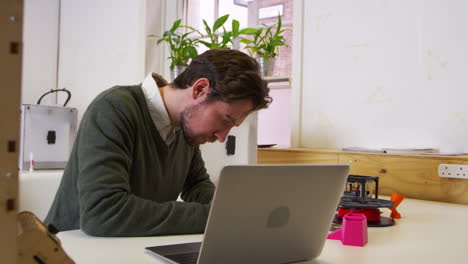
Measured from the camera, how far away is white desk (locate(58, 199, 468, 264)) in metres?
0.93

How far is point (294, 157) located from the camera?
2375mm

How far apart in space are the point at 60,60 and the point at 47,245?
3.69 meters

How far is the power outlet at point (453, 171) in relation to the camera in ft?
6.01

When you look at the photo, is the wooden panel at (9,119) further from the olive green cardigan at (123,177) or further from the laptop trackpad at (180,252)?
the olive green cardigan at (123,177)

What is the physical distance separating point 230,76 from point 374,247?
0.59 m

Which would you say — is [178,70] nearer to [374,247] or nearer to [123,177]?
[123,177]

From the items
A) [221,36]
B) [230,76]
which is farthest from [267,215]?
[221,36]

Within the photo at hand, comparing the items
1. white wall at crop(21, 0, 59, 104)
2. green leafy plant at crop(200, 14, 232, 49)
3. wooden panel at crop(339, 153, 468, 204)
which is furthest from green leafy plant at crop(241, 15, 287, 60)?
white wall at crop(21, 0, 59, 104)

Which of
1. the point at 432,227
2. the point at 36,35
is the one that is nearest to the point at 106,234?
the point at 432,227

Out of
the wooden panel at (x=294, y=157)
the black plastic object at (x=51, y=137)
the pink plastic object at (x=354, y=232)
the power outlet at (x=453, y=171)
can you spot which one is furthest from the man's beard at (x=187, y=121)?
the black plastic object at (x=51, y=137)

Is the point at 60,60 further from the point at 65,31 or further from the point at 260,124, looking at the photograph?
the point at 260,124

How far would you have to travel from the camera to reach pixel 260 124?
296cm

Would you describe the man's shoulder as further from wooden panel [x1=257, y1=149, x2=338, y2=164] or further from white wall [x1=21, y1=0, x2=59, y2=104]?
white wall [x1=21, y1=0, x2=59, y2=104]

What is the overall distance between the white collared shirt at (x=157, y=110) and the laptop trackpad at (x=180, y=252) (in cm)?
47
